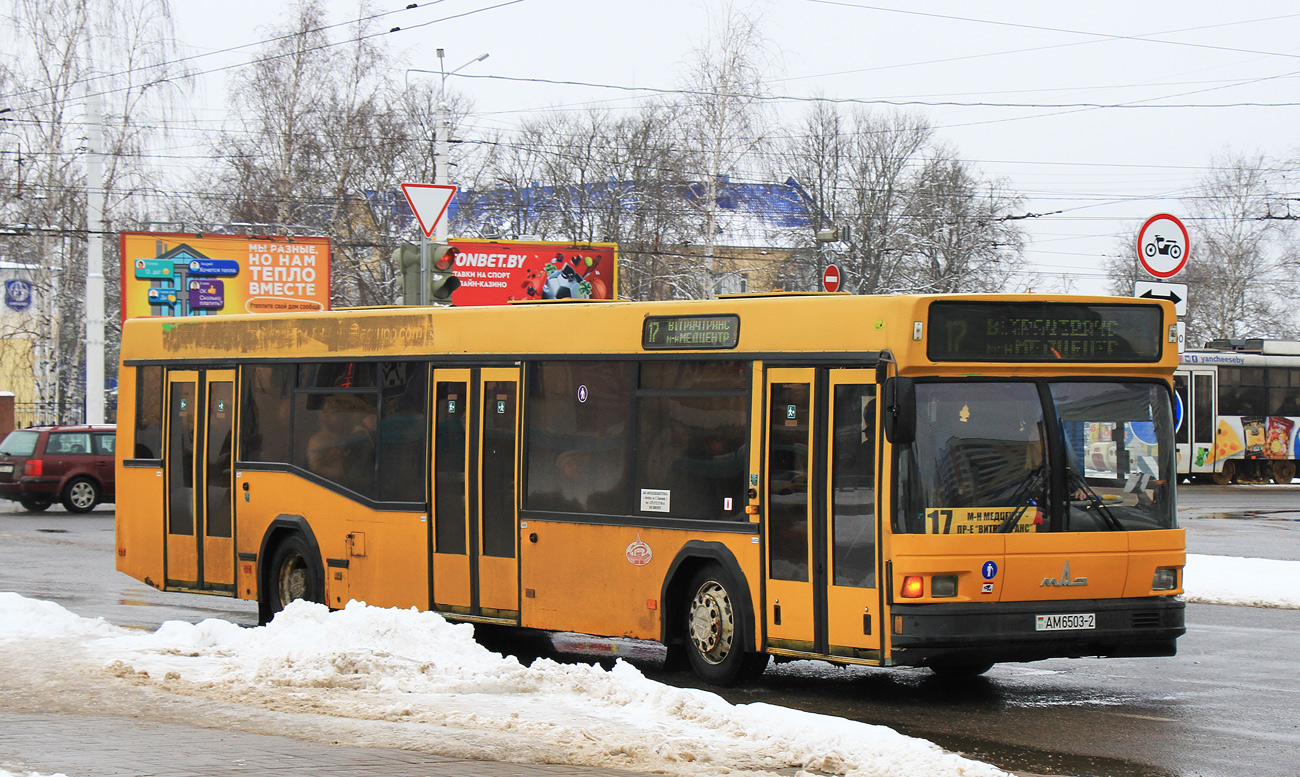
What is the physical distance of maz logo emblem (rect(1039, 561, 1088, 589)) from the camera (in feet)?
31.0

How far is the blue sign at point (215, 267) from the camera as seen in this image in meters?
38.3

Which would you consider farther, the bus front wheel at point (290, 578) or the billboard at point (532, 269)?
the billboard at point (532, 269)

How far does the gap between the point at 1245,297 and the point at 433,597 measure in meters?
65.2

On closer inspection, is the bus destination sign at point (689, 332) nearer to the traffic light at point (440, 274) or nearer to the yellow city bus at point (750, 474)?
the yellow city bus at point (750, 474)

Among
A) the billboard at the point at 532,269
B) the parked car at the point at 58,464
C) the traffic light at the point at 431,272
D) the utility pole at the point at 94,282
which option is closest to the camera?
the traffic light at the point at 431,272

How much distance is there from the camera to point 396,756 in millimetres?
7340

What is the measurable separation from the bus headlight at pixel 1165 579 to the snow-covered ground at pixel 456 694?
116 inches

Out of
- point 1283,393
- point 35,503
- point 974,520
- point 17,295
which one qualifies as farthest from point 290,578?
point 17,295

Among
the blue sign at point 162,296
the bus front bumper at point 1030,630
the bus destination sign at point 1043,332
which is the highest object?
the blue sign at point 162,296

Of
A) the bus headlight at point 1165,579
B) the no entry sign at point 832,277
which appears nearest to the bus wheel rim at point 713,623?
the bus headlight at point 1165,579

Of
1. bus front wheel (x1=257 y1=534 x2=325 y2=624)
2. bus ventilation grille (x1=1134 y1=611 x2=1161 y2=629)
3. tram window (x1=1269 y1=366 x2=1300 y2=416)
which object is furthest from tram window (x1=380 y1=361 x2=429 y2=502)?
tram window (x1=1269 y1=366 x2=1300 y2=416)

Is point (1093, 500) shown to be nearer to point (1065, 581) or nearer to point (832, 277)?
point (1065, 581)

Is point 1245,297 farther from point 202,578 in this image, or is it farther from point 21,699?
point 21,699

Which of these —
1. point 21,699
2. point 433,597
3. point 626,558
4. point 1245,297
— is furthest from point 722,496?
point 1245,297
